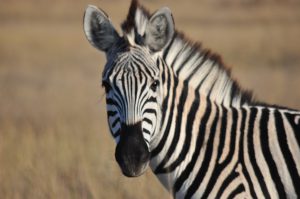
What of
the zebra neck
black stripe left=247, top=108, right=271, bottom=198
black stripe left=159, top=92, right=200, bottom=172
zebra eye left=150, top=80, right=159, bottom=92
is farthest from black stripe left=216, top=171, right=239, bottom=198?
zebra eye left=150, top=80, right=159, bottom=92

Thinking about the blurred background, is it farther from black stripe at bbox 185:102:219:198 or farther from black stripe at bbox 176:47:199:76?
black stripe at bbox 185:102:219:198

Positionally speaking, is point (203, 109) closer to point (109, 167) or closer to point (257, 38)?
point (109, 167)

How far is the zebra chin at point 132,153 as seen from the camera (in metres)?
4.86

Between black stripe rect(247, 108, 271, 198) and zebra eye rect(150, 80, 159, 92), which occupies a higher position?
zebra eye rect(150, 80, 159, 92)

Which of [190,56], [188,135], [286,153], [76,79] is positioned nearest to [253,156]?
[286,153]

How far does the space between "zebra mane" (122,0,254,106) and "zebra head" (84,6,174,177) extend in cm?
22

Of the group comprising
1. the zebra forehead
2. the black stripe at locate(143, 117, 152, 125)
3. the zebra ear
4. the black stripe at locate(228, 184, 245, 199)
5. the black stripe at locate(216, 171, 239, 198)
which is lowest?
the black stripe at locate(228, 184, 245, 199)

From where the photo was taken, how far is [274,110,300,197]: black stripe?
17.0 feet

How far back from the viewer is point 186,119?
5453 mm

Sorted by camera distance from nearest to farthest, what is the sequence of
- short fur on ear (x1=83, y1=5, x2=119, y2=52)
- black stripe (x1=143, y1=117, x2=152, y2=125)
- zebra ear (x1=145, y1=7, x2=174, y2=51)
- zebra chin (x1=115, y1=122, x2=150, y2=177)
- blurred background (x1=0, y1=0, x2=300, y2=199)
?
zebra chin (x1=115, y1=122, x2=150, y2=177)
black stripe (x1=143, y1=117, x2=152, y2=125)
zebra ear (x1=145, y1=7, x2=174, y2=51)
short fur on ear (x1=83, y1=5, x2=119, y2=52)
blurred background (x1=0, y1=0, x2=300, y2=199)

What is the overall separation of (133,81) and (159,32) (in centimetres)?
49

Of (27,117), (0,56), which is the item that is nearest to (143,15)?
(27,117)

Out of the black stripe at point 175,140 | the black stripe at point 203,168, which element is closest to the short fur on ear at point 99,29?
the black stripe at point 175,140

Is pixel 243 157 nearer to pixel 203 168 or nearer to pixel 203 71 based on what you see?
pixel 203 168
